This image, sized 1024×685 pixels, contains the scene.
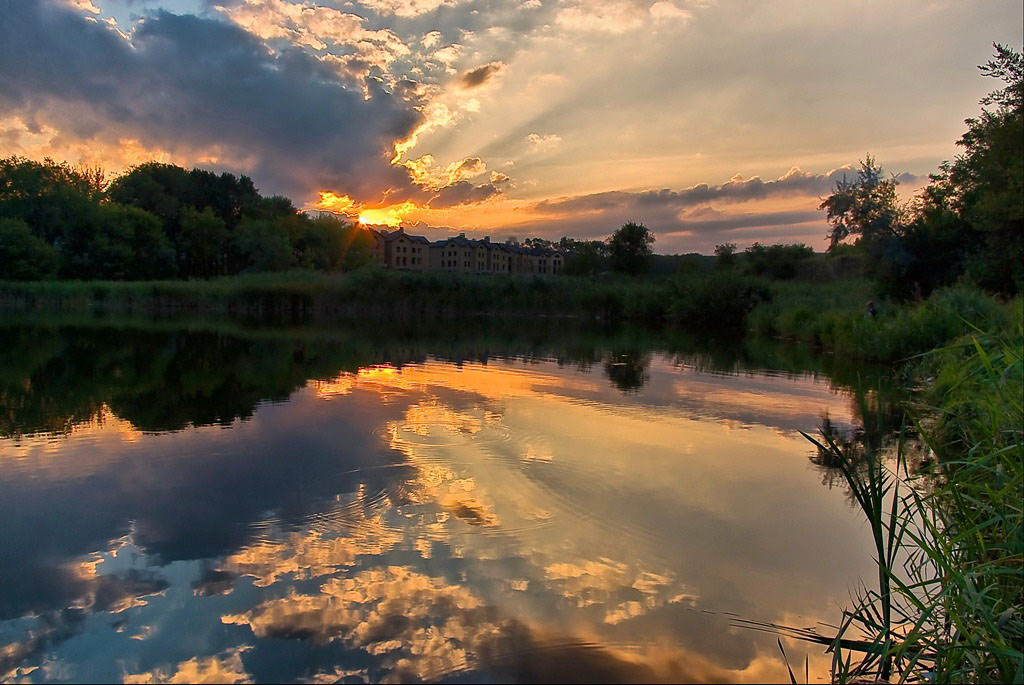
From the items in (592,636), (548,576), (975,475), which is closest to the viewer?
(592,636)

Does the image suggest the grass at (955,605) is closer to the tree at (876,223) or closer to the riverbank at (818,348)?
the riverbank at (818,348)

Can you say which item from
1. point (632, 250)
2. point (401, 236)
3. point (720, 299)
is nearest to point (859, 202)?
point (720, 299)

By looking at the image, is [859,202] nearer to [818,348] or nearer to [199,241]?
[818,348]

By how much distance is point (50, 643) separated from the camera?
3.76 m

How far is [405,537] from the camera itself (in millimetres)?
5371

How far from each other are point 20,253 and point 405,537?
164 ft

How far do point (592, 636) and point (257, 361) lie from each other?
14.4 m

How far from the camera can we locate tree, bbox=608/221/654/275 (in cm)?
6831

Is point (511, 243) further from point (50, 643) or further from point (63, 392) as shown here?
point (50, 643)

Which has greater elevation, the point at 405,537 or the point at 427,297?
the point at 427,297

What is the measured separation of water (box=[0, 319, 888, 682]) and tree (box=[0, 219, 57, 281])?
39.8 metres

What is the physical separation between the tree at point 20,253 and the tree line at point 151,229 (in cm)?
5

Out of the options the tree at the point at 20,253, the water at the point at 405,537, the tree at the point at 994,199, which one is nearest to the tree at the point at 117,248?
the tree at the point at 20,253

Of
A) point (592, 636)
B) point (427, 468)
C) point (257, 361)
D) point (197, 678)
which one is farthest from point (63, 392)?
point (592, 636)
